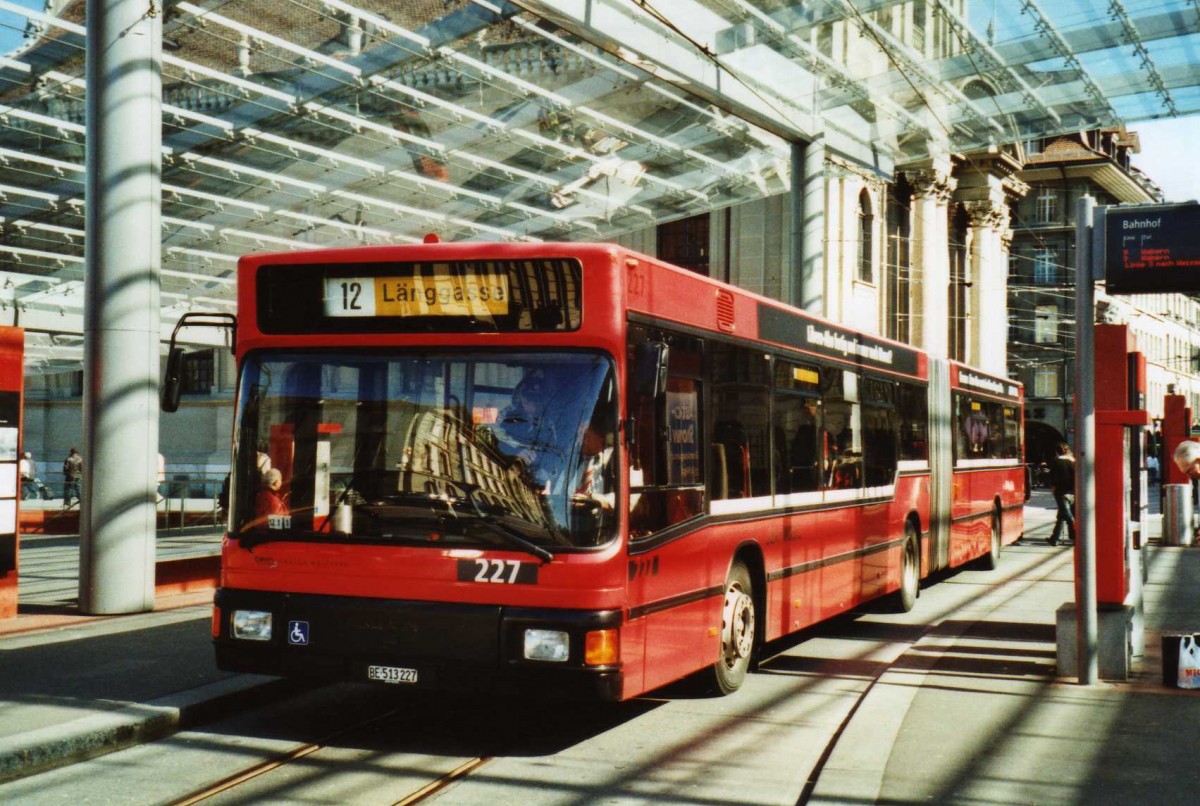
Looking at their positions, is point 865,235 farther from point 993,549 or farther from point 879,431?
→ point 879,431

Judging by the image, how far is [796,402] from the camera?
1033 cm

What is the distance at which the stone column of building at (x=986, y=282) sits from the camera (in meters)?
50.7

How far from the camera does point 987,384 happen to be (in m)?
19.3

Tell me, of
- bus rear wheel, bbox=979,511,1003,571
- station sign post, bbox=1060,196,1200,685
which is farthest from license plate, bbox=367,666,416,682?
bus rear wheel, bbox=979,511,1003,571

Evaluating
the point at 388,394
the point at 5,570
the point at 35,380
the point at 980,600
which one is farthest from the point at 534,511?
the point at 35,380

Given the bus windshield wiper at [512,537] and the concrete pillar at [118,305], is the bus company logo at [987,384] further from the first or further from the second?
the bus windshield wiper at [512,537]

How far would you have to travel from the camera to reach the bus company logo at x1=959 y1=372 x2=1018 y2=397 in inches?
703

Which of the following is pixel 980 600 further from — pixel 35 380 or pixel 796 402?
pixel 35 380

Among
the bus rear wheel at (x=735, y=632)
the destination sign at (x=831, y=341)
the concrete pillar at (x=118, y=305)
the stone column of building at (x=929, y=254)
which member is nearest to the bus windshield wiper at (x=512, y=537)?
the bus rear wheel at (x=735, y=632)

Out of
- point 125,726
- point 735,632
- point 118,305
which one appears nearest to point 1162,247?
point 735,632

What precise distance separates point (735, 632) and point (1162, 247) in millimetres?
3534

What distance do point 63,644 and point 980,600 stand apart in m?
9.27

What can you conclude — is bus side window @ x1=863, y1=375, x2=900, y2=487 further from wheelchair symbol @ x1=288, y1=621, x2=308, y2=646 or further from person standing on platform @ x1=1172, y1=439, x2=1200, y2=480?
wheelchair symbol @ x1=288, y1=621, x2=308, y2=646

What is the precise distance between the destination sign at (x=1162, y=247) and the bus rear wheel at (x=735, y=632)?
9.89 feet
